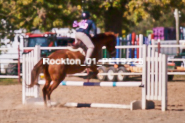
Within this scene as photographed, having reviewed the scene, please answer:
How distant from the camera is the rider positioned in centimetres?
982

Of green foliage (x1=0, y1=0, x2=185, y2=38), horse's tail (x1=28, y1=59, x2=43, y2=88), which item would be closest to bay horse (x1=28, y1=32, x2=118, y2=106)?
horse's tail (x1=28, y1=59, x2=43, y2=88)

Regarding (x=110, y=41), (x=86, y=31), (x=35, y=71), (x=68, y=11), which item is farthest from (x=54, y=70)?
(x=68, y=11)

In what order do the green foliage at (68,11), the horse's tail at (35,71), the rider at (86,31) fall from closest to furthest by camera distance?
the horse's tail at (35,71)
the rider at (86,31)
the green foliage at (68,11)

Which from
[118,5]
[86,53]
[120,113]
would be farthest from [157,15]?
[120,113]

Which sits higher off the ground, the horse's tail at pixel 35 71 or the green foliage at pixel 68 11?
the green foliage at pixel 68 11

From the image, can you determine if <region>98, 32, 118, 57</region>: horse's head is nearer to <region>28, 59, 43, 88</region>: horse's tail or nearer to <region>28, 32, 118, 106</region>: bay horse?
<region>28, 32, 118, 106</region>: bay horse

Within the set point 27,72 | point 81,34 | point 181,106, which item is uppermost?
point 81,34

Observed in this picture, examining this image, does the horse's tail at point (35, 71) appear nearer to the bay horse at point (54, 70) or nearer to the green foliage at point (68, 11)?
the bay horse at point (54, 70)

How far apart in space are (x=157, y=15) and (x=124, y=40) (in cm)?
581

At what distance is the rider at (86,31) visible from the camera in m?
9.82

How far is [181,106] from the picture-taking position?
385 inches

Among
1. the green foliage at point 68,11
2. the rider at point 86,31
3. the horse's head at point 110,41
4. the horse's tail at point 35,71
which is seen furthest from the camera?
the green foliage at point 68,11

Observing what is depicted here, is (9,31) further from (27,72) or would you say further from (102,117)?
(102,117)

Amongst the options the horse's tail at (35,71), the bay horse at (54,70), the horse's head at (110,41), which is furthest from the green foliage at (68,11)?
the horse's tail at (35,71)
